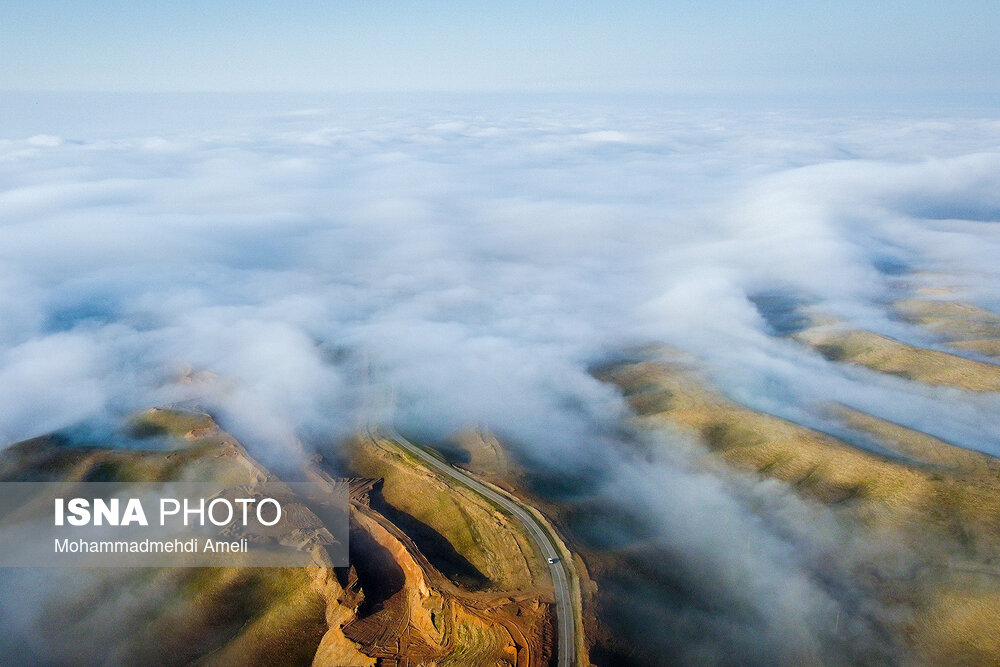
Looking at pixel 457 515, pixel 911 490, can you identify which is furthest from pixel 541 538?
pixel 911 490

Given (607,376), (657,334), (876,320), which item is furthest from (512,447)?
(876,320)

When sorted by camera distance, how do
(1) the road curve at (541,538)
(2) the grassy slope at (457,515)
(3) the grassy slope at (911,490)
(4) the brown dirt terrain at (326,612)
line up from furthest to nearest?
(2) the grassy slope at (457,515) < (3) the grassy slope at (911,490) < (4) the brown dirt terrain at (326,612) < (1) the road curve at (541,538)

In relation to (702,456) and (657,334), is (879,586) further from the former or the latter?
(657,334)

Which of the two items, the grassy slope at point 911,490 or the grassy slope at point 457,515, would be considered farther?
the grassy slope at point 457,515

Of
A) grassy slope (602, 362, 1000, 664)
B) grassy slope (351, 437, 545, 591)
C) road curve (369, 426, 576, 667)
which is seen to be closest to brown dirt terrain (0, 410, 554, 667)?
grassy slope (351, 437, 545, 591)

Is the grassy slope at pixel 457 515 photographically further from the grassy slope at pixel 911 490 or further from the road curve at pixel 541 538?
the grassy slope at pixel 911 490

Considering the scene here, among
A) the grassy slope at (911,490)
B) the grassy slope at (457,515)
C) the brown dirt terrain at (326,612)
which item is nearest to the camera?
the brown dirt terrain at (326,612)

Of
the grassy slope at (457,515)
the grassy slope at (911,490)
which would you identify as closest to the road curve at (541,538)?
the grassy slope at (457,515)

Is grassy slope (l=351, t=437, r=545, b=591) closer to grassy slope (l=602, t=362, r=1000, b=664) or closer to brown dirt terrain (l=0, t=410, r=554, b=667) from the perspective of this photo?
brown dirt terrain (l=0, t=410, r=554, b=667)

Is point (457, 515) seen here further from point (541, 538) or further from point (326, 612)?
point (326, 612)
